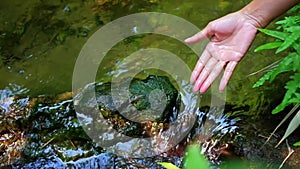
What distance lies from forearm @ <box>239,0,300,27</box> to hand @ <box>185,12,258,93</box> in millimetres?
29

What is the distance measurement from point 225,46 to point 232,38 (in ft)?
0.21

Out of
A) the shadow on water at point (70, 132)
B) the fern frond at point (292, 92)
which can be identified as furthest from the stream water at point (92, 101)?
the fern frond at point (292, 92)

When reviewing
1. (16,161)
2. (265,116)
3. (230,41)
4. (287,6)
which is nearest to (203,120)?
(265,116)

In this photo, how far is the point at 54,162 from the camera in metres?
2.58

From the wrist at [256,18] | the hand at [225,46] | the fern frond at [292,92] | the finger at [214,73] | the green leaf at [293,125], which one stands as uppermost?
the wrist at [256,18]

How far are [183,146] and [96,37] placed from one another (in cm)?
174

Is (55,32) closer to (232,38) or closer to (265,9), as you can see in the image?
(232,38)

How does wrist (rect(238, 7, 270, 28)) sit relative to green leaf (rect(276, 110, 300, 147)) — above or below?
above

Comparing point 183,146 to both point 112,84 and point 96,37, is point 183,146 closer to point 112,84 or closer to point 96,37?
point 112,84

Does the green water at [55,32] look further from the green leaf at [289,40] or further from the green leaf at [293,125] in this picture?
the green leaf at [289,40]

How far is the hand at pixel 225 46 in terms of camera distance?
7.73ft

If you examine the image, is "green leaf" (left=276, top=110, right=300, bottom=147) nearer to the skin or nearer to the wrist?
the skin

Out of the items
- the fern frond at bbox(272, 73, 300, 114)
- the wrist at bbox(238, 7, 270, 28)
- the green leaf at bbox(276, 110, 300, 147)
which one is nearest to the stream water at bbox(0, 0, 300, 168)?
the green leaf at bbox(276, 110, 300, 147)

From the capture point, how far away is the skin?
2.35 m
